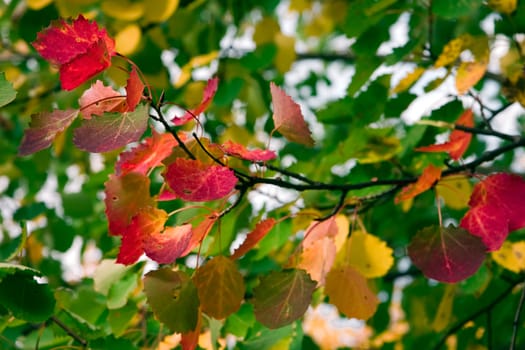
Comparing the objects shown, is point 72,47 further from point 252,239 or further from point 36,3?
point 36,3

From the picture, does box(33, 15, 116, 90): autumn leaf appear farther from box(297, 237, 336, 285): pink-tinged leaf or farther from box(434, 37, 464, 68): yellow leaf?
box(434, 37, 464, 68): yellow leaf

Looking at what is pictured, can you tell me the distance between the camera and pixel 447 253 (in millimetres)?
774

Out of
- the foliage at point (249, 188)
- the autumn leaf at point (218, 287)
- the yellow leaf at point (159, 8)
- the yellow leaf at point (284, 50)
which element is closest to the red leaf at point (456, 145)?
the foliage at point (249, 188)

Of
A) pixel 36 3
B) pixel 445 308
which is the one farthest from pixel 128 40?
pixel 445 308

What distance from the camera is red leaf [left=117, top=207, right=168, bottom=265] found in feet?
2.31

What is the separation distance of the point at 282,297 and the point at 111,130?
0.83ft

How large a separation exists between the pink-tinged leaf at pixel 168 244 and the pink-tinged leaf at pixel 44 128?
134mm

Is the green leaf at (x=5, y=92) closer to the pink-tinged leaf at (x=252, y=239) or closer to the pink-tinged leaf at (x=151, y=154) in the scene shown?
the pink-tinged leaf at (x=151, y=154)

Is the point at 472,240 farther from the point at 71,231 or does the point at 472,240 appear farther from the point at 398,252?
the point at 398,252

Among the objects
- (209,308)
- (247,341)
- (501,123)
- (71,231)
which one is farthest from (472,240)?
(501,123)

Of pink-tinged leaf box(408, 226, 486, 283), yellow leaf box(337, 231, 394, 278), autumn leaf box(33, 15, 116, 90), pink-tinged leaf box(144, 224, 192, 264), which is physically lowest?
yellow leaf box(337, 231, 394, 278)

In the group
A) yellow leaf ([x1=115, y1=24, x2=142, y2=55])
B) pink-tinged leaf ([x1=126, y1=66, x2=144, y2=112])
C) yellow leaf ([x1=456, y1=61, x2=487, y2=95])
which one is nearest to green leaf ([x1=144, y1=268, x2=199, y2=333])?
pink-tinged leaf ([x1=126, y1=66, x2=144, y2=112])

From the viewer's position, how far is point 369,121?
120cm

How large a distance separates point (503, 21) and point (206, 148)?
2.48 ft
